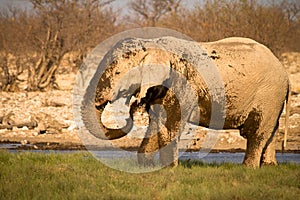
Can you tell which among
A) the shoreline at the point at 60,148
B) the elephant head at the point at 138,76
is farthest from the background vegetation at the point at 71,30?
the elephant head at the point at 138,76

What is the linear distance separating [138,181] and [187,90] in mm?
1396

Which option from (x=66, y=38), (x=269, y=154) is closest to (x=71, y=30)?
(x=66, y=38)

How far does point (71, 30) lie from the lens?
30.3m

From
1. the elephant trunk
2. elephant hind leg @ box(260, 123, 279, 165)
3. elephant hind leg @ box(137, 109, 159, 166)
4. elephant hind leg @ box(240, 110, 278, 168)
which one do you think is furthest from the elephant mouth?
elephant hind leg @ box(260, 123, 279, 165)

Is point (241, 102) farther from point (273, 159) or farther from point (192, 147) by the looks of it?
point (192, 147)

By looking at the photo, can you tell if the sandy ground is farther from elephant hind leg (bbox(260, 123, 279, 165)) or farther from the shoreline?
elephant hind leg (bbox(260, 123, 279, 165))

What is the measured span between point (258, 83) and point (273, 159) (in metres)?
1.26

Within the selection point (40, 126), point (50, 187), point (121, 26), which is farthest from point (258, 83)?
point (121, 26)

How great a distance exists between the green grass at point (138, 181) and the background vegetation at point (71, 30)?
16242 mm

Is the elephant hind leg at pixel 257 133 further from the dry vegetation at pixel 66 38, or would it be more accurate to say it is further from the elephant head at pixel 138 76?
the dry vegetation at pixel 66 38

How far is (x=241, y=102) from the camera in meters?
8.22

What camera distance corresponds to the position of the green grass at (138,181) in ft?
20.2

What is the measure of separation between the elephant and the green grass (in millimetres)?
487

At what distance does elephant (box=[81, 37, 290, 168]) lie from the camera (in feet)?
23.9
